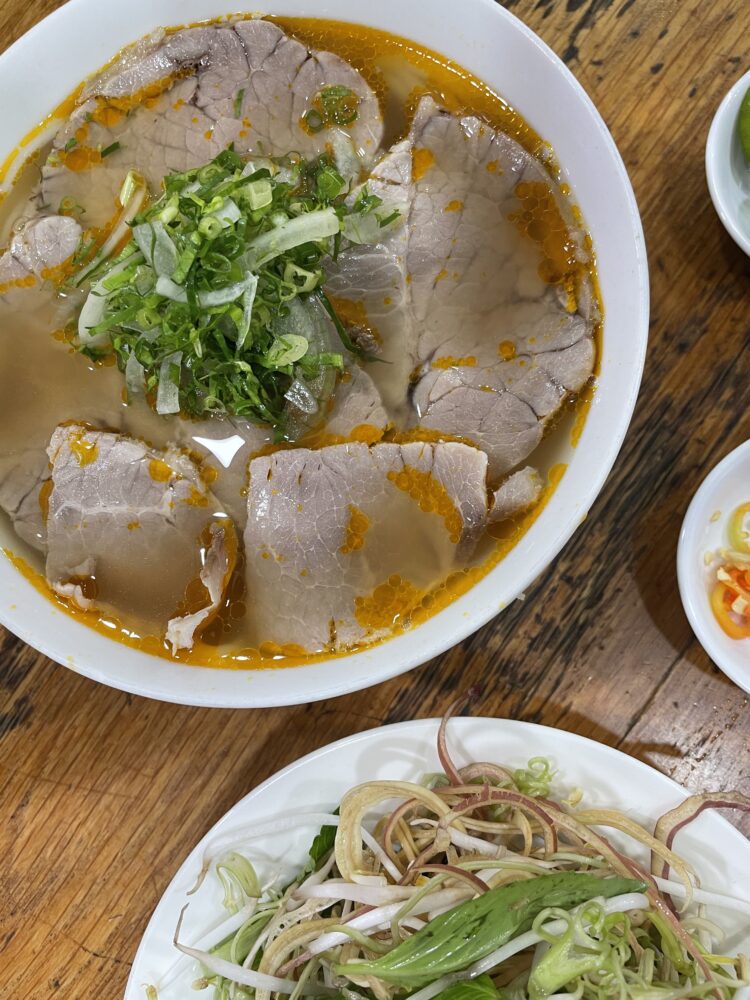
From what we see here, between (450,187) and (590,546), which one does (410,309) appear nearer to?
(450,187)

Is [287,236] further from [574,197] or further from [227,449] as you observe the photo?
[574,197]

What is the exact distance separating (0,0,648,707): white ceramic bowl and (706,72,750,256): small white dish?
0.32 m

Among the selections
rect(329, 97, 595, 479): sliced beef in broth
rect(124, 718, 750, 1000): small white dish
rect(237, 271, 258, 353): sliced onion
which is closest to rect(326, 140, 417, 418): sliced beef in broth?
rect(329, 97, 595, 479): sliced beef in broth

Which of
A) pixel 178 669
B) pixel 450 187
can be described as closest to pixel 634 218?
pixel 450 187

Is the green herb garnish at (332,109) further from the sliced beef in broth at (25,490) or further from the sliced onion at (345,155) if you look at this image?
the sliced beef in broth at (25,490)

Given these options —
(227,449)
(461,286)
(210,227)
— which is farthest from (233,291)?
(461,286)

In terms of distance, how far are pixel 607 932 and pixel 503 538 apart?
0.81 m

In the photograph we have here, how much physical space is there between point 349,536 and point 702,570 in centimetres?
83

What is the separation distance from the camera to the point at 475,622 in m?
1.47

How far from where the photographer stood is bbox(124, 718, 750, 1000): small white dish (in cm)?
162

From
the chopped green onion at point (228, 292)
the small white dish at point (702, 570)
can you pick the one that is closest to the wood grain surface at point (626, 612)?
the small white dish at point (702, 570)

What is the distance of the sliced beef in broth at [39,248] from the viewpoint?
5.43 ft

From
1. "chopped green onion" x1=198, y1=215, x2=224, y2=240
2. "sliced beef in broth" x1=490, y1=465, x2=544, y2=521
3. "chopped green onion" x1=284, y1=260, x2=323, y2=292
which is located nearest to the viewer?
"chopped green onion" x1=198, y1=215, x2=224, y2=240

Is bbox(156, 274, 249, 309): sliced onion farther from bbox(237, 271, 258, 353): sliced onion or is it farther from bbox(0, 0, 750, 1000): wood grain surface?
bbox(0, 0, 750, 1000): wood grain surface
